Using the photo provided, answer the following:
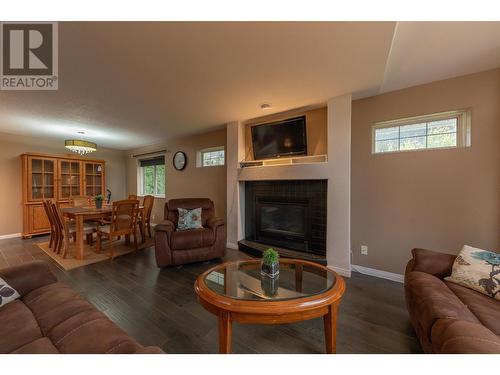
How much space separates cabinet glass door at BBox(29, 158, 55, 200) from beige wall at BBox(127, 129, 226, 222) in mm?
2067

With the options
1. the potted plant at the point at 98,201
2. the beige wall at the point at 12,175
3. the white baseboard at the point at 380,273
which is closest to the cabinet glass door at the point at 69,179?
the beige wall at the point at 12,175

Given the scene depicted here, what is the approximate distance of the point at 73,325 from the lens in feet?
3.32


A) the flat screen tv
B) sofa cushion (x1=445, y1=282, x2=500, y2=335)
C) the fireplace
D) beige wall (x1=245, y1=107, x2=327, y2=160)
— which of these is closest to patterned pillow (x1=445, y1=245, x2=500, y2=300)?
sofa cushion (x1=445, y1=282, x2=500, y2=335)

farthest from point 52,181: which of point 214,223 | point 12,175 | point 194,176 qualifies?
point 214,223

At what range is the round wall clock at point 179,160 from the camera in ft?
16.1

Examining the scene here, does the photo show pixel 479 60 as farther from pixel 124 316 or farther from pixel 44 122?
pixel 44 122

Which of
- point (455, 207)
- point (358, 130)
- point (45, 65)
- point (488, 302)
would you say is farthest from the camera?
point (358, 130)

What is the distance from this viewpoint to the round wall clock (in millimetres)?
4905

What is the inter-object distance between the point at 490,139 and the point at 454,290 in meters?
1.69

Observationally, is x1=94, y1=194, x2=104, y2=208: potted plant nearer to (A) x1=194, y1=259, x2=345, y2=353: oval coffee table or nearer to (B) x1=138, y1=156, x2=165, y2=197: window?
(B) x1=138, y1=156, x2=165, y2=197: window

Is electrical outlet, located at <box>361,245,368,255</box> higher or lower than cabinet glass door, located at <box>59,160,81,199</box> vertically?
lower
